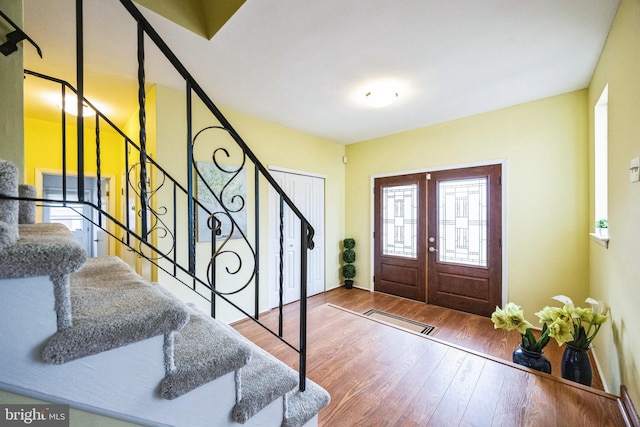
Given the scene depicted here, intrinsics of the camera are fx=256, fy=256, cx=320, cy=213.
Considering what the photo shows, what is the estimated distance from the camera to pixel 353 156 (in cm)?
480

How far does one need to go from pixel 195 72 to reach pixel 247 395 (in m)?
2.67

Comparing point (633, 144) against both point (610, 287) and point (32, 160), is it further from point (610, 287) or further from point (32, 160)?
point (32, 160)

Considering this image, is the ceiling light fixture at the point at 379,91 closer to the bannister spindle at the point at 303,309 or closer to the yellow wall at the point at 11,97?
the bannister spindle at the point at 303,309

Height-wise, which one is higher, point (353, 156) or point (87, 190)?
point (353, 156)

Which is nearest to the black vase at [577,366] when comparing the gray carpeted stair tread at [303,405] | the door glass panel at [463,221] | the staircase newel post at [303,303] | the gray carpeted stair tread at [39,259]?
the door glass panel at [463,221]

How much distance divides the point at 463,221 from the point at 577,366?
1.98 metres

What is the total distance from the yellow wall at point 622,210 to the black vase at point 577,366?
0.15 metres

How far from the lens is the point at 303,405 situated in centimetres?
117

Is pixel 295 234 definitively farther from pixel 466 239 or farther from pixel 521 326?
pixel 521 326

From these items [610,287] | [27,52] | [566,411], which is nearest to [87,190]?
[27,52]

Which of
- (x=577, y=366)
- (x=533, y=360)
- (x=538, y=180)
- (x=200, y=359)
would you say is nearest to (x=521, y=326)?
(x=533, y=360)

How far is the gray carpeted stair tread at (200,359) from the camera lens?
2.46ft

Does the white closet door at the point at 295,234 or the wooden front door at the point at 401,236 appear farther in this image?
the wooden front door at the point at 401,236

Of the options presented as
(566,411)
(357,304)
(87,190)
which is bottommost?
(357,304)
